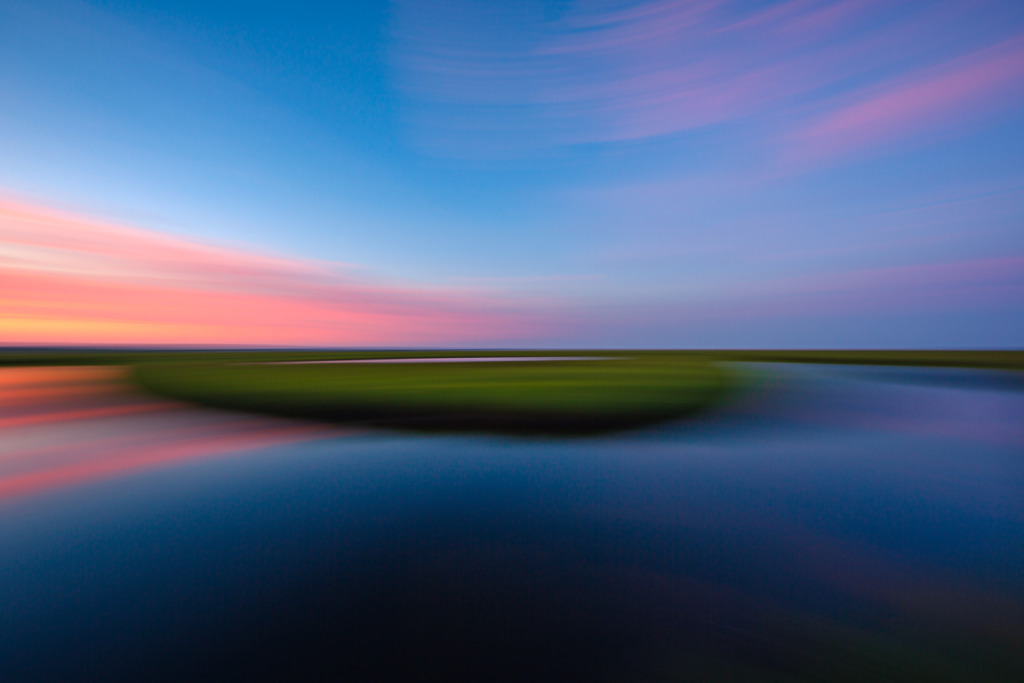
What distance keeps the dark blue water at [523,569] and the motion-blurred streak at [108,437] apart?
1127mm

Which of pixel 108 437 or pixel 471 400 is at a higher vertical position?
pixel 471 400

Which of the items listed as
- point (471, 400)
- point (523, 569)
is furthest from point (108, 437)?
point (523, 569)

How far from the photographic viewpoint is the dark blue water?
3.57m

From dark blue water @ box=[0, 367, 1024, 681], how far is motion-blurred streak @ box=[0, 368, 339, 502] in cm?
113

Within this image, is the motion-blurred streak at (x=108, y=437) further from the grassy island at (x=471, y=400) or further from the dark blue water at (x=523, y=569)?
the grassy island at (x=471, y=400)

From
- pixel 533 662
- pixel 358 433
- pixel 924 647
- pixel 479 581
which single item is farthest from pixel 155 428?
pixel 924 647

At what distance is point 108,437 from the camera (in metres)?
12.0

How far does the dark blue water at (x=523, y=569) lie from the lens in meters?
3.57

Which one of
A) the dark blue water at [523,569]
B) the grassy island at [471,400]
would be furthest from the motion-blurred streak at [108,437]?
the grassy island at [471,400]

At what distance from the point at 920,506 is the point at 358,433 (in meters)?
12.4

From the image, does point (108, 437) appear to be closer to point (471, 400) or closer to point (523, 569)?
point (471, 400)

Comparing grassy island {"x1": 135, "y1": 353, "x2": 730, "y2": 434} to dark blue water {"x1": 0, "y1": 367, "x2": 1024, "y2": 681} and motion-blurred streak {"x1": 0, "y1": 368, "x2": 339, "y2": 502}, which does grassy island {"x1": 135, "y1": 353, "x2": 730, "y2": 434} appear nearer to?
motion-blurred streak {"x1": 0, "y1": 368, "x2": 339, "y2": 502}

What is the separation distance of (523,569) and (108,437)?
13.5 m

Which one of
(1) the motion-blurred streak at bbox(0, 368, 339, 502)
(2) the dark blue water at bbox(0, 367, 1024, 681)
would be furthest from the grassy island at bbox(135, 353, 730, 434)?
(2) the dark blue water at bbox(0, 367, 1024, 681)
